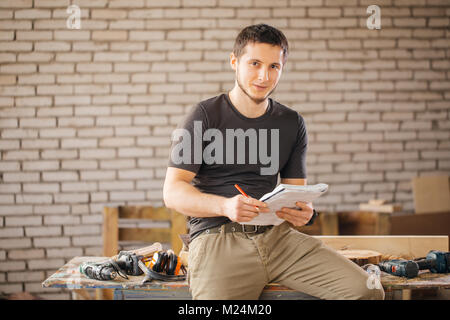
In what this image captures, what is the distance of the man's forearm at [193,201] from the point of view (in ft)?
5.92

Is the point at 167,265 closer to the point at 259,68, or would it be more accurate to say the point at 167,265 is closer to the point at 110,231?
the point at 259,68

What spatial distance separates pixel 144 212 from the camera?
331 centimetres

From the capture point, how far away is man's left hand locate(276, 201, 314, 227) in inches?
72.2

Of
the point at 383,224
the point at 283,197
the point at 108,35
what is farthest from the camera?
the point at 108,35

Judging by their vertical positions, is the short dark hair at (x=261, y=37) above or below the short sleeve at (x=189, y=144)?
above

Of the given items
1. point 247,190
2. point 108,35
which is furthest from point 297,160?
point 108,35

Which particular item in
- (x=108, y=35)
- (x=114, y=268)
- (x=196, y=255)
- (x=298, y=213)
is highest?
(x=108, y=35)

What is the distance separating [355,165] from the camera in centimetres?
408

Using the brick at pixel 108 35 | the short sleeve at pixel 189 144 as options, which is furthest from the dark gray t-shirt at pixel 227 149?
the brick at pixel 108 35

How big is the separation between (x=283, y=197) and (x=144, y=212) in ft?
6.16

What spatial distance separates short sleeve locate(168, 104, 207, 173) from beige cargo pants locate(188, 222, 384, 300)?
335 mm

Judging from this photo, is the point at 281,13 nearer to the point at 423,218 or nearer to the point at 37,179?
the point at 423,218

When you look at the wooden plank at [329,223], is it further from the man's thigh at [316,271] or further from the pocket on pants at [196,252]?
the pocket on pants at [196,252]
